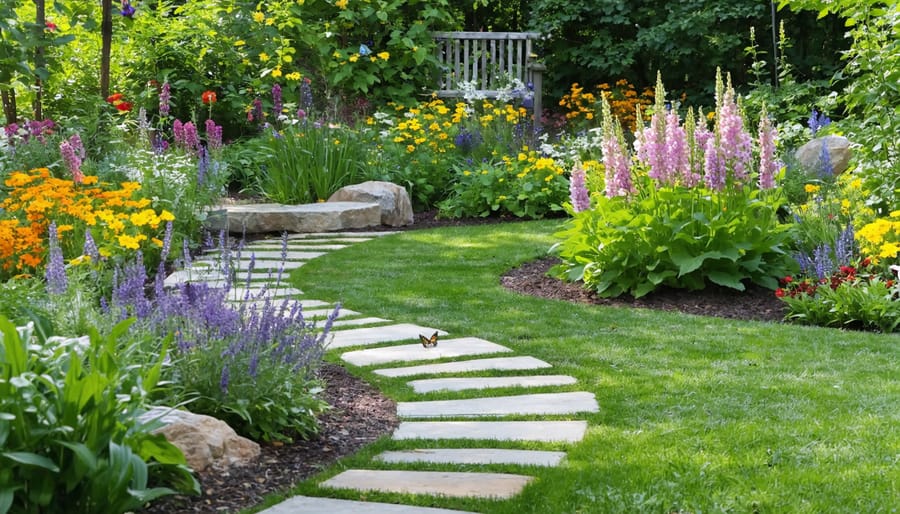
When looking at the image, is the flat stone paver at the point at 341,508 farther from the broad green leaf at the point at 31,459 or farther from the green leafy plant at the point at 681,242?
the green leafy plant at the point at 681,242

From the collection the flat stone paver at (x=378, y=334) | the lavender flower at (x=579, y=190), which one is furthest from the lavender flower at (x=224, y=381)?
the lavender flower at (x=579, y=190)

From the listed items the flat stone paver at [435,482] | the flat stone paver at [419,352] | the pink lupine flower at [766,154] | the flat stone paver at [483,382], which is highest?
the pink lupine flower at [766,154]

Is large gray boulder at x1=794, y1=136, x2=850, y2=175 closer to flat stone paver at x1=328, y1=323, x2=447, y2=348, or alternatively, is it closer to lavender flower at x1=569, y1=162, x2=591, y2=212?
lavender flower at x1=569, y1=162, x2=591, y2=212

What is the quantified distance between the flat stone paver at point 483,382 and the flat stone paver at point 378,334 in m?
0.68

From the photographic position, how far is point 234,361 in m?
3.38

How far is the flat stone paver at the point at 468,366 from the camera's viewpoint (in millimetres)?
4328

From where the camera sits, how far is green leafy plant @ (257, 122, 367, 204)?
8.92 meters

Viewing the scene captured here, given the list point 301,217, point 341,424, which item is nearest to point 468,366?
point 341,424

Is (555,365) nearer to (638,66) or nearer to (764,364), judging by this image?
(764,364)

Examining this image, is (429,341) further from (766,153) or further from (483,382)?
(766,153)

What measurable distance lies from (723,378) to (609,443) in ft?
3.16

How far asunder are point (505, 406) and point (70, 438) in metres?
1.71

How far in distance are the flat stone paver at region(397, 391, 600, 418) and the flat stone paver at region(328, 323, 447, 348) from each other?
95 centimetres

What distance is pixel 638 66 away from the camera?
1506 cm
